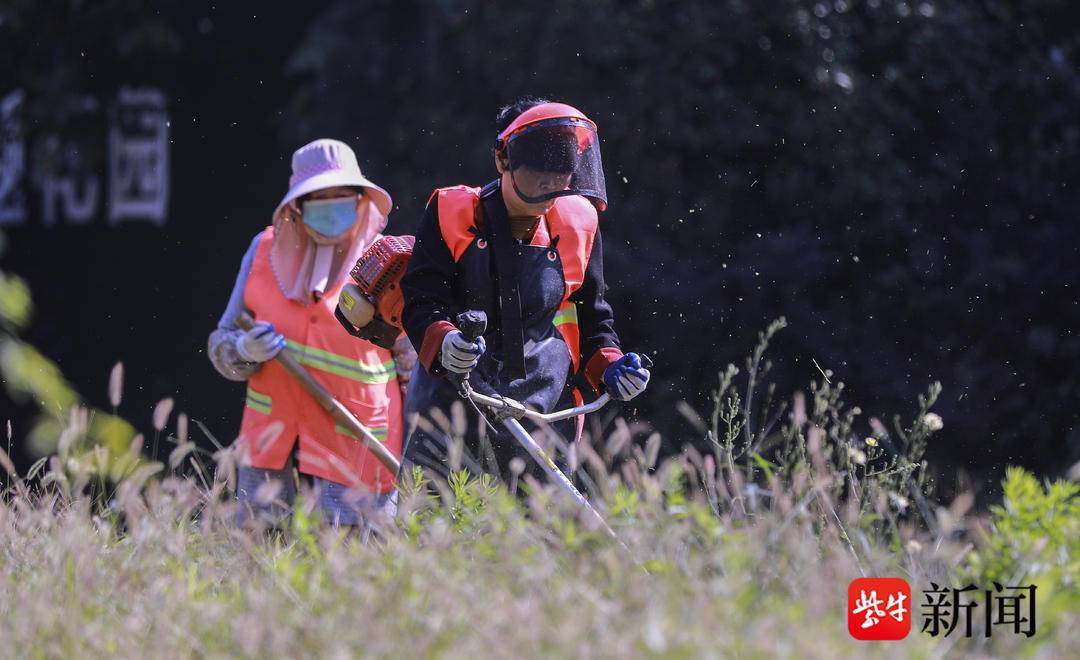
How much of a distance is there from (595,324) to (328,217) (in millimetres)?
1136

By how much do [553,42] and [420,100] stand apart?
105 cm

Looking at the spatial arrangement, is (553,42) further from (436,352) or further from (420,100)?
(436,352)

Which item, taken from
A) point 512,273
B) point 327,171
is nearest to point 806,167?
point 327,171

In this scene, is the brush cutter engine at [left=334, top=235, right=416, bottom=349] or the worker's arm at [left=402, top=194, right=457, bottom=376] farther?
the brush cutter engine at [left=334, top=235, right=416, bottom=349]

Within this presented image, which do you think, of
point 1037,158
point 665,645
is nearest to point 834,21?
point 1037,158

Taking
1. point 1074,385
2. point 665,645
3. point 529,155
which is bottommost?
point 1074,385

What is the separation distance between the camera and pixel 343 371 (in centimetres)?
488

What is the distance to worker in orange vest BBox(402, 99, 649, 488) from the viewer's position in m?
4.04

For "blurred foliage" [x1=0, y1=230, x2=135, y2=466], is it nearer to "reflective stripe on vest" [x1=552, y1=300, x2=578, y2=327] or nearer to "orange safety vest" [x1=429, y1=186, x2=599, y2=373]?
"orange safety vest" [x1=429, y1=186, x2=599, y2=373]

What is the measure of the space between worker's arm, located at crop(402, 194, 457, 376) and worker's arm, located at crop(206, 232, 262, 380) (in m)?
0.96

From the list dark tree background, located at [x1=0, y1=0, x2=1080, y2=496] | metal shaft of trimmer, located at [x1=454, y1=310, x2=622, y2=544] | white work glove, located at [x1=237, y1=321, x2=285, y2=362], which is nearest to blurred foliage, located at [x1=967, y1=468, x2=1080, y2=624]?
metal shaft of trimmer, located at [x1=454, y1=310, x2=622, y2=544]

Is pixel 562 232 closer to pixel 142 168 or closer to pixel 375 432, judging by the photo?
pixel 375 432

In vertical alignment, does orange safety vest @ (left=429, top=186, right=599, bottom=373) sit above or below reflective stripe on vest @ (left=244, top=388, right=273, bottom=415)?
above

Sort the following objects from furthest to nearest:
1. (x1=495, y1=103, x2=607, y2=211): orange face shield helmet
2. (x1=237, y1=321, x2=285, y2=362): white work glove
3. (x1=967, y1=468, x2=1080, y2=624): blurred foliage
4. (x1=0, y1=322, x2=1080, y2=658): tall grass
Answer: (x1=237, y1=321, x2=285, y2=362): white work glove, (x1=495, y1=103, x2=607, y2=211): orange face shield helmet, (x1=967, y1=468, x2=1080, y2=624): blurred foliage, (x1=0, y1=322, x2=1080, y2=658): tall grass
